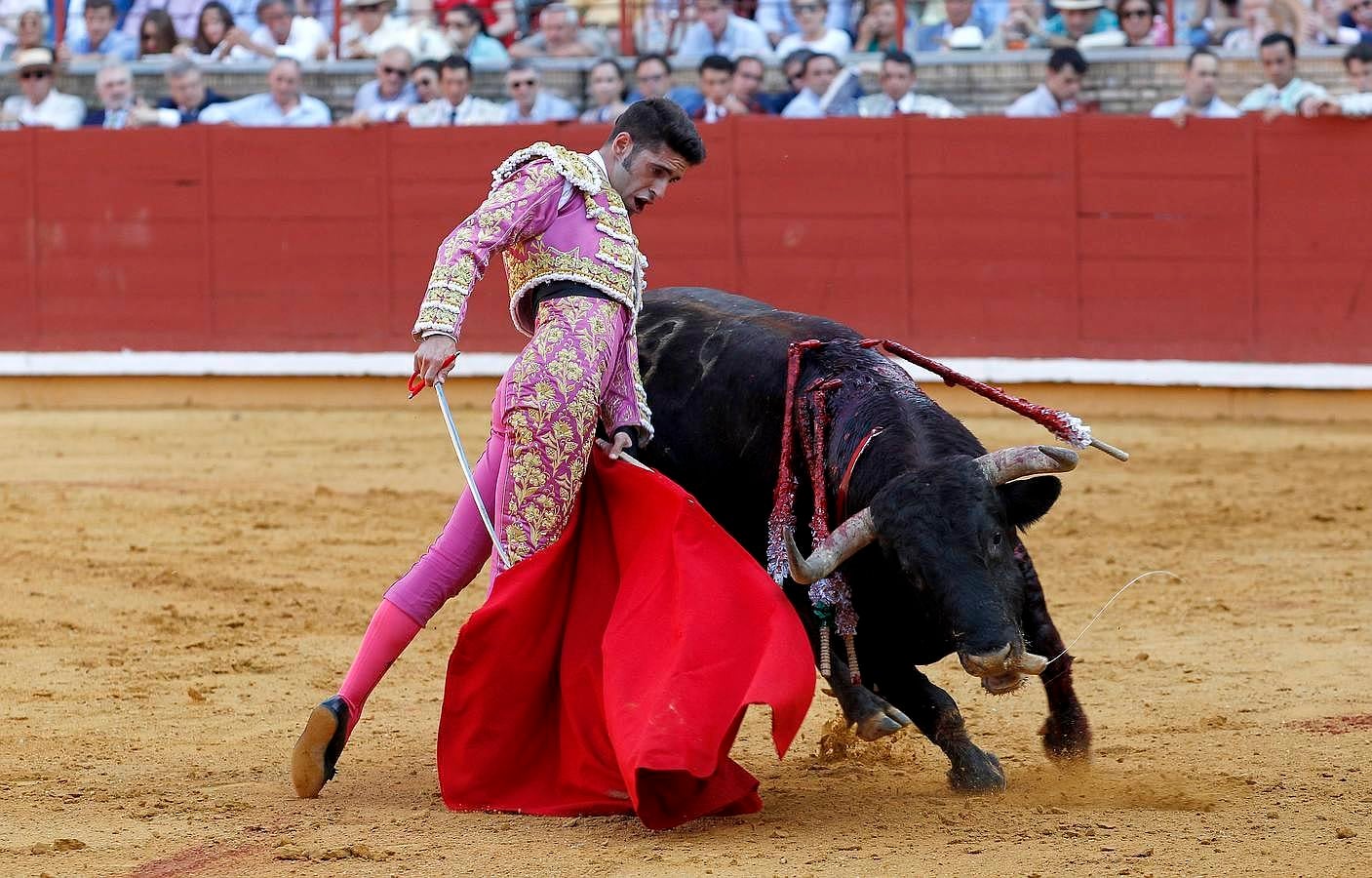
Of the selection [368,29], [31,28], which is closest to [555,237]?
[368,29]

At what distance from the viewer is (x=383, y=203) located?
9.39 meters

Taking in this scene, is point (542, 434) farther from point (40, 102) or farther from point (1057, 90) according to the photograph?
point (40, 102)

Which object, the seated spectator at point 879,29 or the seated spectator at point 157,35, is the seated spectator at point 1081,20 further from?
the seated spectator at point 157,35

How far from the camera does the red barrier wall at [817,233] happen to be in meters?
8.14

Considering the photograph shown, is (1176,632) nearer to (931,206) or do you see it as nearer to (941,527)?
(941,527)

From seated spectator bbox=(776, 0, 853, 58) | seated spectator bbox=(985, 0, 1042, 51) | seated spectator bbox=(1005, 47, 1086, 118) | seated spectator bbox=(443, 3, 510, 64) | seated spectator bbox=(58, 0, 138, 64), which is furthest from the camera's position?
seated spectator bbox=(58, 0, 138, 64)

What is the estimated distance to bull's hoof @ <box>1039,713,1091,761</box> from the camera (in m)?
3.31

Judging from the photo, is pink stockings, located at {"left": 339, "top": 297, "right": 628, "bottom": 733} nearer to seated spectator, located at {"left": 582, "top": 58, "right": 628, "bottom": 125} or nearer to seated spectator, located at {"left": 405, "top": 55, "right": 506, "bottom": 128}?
seated spectator, located at {"left": 582, "top": 58, "right": 628, "bottom": 125}

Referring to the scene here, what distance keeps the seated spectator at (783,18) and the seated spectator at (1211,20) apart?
1.60 m

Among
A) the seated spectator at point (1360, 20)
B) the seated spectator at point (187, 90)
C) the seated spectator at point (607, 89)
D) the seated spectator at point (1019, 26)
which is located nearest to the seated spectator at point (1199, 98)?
the seated spectator at point (1360, 20)

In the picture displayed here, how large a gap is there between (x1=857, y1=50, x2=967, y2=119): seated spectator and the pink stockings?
5589 millimetres

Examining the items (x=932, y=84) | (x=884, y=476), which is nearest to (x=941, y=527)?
(x=884, y=476)

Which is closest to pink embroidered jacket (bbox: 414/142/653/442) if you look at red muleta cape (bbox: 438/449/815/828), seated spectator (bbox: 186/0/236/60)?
red muleta cape (bbox: 438/449/815/828)

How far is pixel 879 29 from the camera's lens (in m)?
9.06
